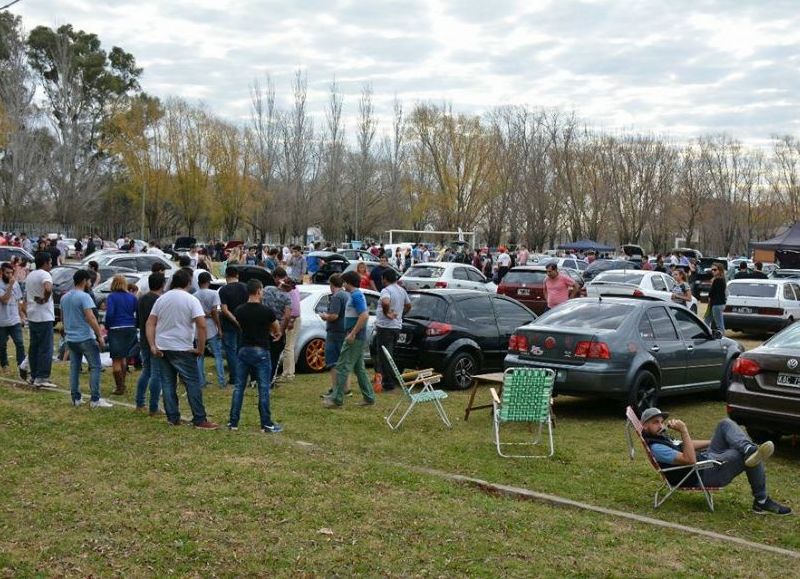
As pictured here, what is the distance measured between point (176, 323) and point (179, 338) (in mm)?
165

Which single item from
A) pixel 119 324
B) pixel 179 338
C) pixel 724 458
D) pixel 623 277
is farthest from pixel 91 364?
pixel 623 277

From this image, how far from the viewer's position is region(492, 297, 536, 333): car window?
13.9 m

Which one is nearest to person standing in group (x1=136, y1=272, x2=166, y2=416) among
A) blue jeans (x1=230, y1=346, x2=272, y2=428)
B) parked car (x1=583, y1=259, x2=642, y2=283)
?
blue jeans (x1=230, y1=346, x2=272, y2=428)

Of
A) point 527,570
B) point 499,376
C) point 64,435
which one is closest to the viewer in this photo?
point 527,570

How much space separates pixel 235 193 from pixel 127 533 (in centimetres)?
6345

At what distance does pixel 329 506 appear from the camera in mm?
6781

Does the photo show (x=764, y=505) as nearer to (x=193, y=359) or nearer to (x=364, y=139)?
(x=193, y=359)

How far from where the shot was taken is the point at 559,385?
10680 millimetres

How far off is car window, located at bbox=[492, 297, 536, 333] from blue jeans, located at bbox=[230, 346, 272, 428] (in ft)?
17.1

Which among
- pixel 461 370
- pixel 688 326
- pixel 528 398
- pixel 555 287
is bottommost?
pixel 461 370

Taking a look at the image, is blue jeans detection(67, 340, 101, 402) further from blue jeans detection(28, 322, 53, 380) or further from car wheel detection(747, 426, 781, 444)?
car wheel detection(747, 426, 781, 444)

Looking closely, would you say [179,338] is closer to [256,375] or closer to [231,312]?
[256,375]

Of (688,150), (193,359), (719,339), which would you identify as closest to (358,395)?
(193,359)

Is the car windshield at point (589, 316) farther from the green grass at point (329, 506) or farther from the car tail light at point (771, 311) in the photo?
the car tail light at point (771, 311)
